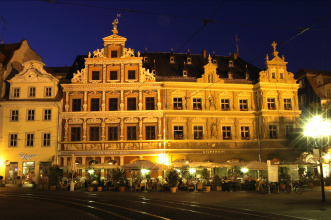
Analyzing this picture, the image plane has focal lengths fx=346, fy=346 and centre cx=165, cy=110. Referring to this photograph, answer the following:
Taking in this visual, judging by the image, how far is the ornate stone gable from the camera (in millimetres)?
40062

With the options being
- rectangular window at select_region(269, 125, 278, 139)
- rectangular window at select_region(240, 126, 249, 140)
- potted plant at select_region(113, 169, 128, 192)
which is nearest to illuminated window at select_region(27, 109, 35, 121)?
potted plant at select_region(113, 169, 128, 192)

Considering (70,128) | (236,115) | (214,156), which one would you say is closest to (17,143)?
(70,128)

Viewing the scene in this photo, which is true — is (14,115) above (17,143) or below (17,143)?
above

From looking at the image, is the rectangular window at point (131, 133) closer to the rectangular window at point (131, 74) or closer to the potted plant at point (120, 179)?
the rectangular window at point (131, 74)

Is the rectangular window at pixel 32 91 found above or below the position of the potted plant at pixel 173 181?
above

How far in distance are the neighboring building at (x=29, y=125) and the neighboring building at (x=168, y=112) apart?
1647 millimetres

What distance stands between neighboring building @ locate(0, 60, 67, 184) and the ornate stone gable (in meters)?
16.6

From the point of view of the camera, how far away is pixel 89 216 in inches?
591

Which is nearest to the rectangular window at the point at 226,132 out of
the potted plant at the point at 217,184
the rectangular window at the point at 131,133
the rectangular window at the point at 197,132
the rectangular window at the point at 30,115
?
the rectangular window at the point at 197,132

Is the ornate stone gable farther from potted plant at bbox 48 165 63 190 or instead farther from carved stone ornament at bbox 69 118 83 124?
potted plant at bbox 48 165 63 190

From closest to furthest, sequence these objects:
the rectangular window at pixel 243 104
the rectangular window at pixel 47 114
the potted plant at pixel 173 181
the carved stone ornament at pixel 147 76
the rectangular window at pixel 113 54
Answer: the potted plant at pixel 173 181 → the rectangular window at pixel 47 114 → the carved stone ornament at pixel 147 76 → the rectangular window at pixel 113 54 → the rectangular window at pixel 243 104

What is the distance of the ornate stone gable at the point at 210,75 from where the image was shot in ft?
131

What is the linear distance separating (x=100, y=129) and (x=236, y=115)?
15522 mm

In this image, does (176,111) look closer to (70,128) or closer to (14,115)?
(70,128)
